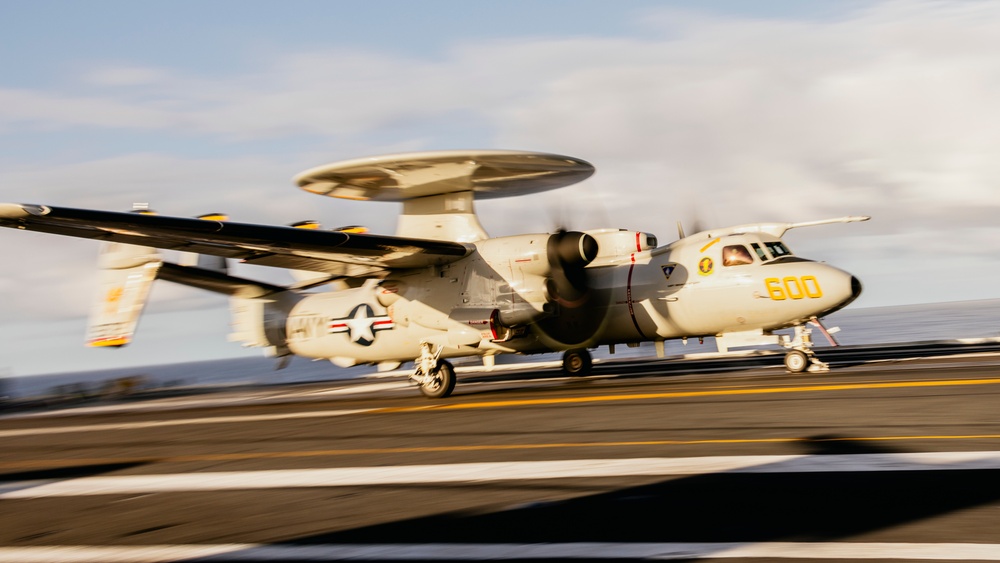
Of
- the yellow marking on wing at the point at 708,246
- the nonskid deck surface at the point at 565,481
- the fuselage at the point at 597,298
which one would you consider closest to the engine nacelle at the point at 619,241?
the fuselage at the point at 597,298

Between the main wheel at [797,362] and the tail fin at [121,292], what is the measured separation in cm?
1588

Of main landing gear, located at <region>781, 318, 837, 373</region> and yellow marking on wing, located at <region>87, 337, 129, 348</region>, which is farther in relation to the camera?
yellow marking on wing, located at <region>87, 337, 129, 348</region>

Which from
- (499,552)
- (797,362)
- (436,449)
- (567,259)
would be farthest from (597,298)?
(499,552)

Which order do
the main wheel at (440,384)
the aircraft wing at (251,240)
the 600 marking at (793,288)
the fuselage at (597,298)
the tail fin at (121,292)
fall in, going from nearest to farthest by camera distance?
the aircraft wing at (251,240) < the 600 marking at (793,288) < the fuselage at (597,298) < the main wheel at (440,384) < the tail fin at (121,292)

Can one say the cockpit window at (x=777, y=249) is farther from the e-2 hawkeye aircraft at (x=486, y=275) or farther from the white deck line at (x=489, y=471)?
the white deck line at (x=489, y=471)

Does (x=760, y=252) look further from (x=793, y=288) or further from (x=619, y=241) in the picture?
(x=619, y=241)

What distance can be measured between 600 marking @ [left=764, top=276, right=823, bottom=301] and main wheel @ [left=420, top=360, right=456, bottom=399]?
23.5 ft

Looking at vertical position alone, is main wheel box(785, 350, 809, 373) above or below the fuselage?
below

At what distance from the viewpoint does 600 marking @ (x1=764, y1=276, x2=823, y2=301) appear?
17312 mm

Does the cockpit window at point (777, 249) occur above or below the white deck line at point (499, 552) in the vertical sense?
above

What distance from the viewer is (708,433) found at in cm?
984

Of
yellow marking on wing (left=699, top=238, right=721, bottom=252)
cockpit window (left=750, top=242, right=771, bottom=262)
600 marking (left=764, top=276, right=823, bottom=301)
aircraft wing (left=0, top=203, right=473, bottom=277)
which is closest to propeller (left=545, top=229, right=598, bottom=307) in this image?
aircraft wing (left=0, top=203, right=473, bottom=277)

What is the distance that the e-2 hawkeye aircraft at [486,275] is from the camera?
17.4 meters

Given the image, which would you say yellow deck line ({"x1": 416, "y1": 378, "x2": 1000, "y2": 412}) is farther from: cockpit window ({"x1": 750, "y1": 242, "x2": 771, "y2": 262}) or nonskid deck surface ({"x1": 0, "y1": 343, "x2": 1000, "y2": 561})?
cockpit window ({"x1": 750, "y1": 242, "x2": 771, "y2": 262})
